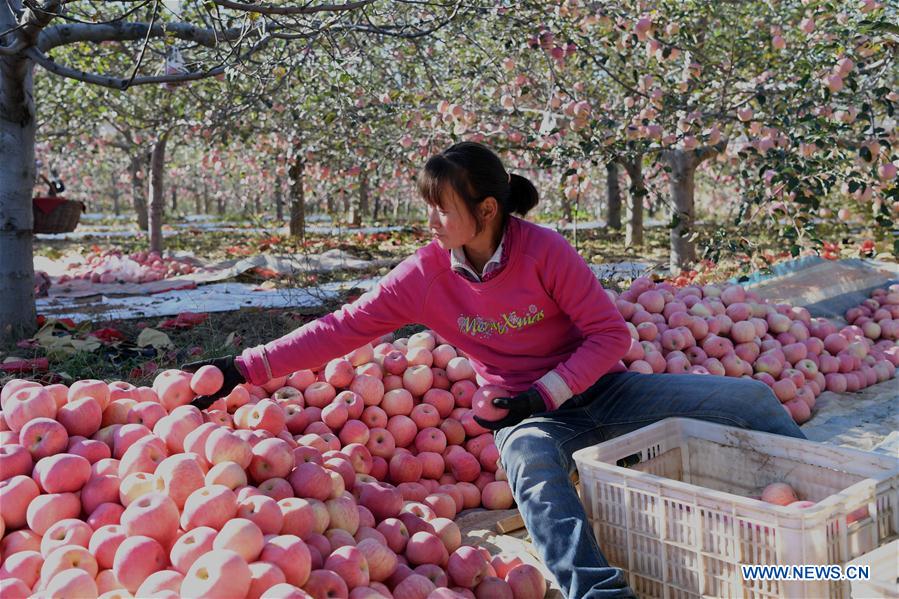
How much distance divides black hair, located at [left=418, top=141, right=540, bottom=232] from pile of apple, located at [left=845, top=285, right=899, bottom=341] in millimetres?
3880

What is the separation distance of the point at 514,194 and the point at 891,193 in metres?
3.42

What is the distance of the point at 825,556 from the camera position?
6.10 ft

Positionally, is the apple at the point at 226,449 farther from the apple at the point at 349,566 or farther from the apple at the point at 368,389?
the apple at the point at 368,389

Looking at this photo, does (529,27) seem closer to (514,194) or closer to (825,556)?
(514,194)

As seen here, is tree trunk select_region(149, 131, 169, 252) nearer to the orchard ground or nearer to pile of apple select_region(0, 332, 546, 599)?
the orchard ground

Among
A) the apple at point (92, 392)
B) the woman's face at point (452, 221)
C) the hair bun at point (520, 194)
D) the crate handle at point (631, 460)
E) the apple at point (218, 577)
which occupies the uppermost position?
the hair bun at point (520, 194)

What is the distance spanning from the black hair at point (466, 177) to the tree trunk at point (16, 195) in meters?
3.76

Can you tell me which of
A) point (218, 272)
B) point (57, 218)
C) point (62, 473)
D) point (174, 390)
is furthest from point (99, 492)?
point (218, 272)

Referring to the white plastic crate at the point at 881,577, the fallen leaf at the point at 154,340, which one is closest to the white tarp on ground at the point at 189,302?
the fallen leaf at the point at 154,340

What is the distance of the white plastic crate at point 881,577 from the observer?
155cm

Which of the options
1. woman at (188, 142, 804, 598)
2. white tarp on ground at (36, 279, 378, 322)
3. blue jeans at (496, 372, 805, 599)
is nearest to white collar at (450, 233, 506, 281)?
woman at (188, 142, 804, 598)

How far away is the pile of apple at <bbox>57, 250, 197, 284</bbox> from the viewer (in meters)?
9.35

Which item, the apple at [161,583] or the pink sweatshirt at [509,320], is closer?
the apple at [161,583]

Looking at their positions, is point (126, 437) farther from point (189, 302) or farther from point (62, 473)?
point (189, 302)
